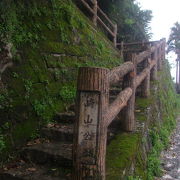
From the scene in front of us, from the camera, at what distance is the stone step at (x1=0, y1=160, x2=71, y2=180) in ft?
9.41

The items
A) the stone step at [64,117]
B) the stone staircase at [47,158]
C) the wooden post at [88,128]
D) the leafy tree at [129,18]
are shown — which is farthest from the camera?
the leafy tree at [129,18]

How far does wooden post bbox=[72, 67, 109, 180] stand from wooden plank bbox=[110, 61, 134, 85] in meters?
0.47

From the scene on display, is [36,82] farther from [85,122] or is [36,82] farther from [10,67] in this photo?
[85,122]

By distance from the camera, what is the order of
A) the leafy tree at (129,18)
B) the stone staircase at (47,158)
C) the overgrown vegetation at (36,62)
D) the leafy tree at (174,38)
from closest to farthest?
the stone staircase at (47,158) < the overgrown vegetation at (36,62) < the leafy tree at (129,18) < the leafy tree at (174,38)

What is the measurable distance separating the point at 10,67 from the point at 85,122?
2.07m

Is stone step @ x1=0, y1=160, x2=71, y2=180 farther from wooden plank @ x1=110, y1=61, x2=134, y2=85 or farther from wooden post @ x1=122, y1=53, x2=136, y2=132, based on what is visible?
wooden post @ x1=122, y1=53, x2=136, y2=132

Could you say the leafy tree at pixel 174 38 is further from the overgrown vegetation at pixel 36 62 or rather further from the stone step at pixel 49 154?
the stone step at pixel 49 154

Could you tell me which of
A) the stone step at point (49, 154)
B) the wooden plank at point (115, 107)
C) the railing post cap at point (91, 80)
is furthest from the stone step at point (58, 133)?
the railing post cap at point (91, 80)

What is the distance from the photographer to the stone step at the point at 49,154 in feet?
10.3

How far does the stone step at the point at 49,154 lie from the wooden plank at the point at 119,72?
1.16 m

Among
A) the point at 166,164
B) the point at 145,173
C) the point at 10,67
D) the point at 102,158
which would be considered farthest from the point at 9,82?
the point at 166,164

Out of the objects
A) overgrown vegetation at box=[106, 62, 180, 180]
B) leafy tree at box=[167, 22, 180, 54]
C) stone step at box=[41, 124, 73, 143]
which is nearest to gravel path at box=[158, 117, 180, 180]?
overgrown vegetation at box=[106, 62, 180, 180]

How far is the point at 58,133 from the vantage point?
150 inches

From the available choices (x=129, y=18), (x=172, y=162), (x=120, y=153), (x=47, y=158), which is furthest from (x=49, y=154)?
(x=129, y=18)
